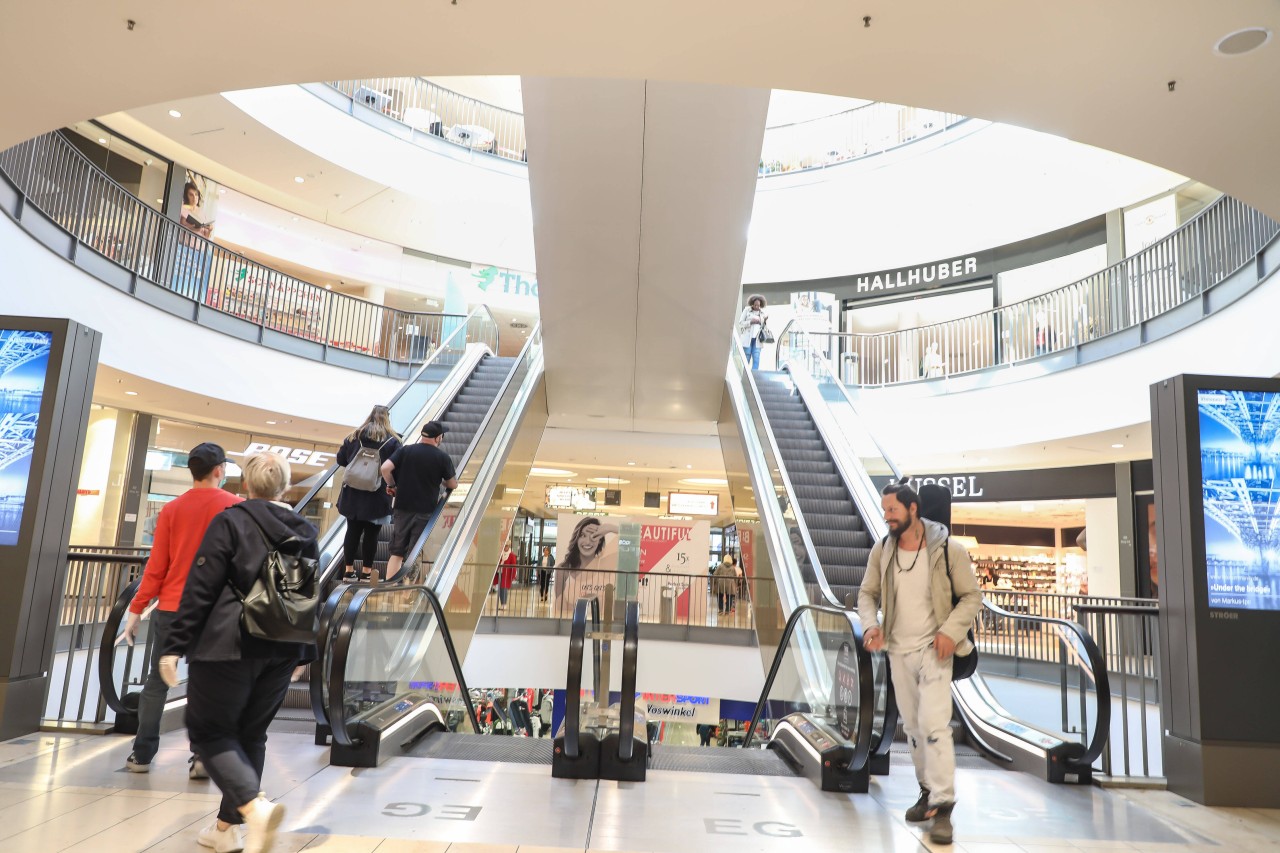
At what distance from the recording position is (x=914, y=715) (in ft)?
12.8

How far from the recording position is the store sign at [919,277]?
18.5 metres

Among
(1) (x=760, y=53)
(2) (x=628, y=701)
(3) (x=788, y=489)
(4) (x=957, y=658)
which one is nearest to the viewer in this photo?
(4) (x=957, y=658)

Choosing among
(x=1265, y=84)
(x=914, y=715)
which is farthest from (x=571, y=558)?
(x=1265, y=84)

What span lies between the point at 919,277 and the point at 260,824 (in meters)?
18.6

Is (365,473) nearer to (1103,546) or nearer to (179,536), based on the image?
(179,536)

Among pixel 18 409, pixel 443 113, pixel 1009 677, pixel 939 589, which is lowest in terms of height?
pixel 1009 677

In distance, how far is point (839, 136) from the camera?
64.6 feet

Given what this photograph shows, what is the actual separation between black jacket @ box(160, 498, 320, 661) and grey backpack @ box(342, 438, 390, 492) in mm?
3734

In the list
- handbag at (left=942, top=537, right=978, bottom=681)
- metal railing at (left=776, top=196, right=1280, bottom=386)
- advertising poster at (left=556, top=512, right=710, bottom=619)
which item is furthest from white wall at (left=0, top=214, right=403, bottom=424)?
handbag at (left=942, top=537, right=978, bottom=681)

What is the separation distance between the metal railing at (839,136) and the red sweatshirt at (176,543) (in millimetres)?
16327

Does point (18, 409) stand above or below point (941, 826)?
above

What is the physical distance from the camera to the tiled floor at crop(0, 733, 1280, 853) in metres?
3.32

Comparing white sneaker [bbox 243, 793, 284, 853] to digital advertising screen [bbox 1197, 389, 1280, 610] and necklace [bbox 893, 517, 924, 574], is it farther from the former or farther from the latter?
digital advertising screen [bbox 1197, 389, 1280, 610]

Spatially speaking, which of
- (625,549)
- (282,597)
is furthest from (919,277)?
(282,597)
